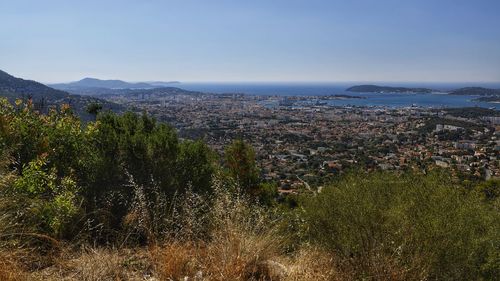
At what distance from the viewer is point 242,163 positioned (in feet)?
37.4

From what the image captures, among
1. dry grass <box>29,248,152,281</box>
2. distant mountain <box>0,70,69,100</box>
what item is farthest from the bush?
distant mountain <box>0,70,69,100</box>

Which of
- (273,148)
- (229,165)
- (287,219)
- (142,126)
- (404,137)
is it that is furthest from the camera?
(404,137)

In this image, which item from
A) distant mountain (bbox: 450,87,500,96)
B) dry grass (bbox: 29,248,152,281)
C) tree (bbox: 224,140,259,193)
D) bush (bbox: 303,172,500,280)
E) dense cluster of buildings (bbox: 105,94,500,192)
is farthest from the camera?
distant mountain (bbox: 450,87,500,96)

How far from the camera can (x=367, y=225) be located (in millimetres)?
3346

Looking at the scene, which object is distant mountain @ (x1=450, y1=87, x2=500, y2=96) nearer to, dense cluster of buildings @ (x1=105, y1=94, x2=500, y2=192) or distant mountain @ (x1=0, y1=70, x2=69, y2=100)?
dense cluster of buildings @ (x1=105, y1=94, x2=500, y2=192)

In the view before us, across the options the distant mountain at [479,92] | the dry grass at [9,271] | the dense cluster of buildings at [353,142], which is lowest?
the dense cluster of buildings at [353,142]

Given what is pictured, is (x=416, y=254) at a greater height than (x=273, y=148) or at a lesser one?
greater

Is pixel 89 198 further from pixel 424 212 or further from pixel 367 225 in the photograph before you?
pixel 424 212

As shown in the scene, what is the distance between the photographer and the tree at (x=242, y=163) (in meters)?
11.0

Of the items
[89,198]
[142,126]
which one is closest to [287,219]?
[89,198]

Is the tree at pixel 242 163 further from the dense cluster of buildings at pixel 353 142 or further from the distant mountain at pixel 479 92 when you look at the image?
the distant mountain at pixel 479 92

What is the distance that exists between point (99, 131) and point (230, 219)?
4.49 meters

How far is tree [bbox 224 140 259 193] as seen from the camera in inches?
433

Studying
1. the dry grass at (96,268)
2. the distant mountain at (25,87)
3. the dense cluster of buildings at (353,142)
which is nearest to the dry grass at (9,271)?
the dry grass at (96,268)
